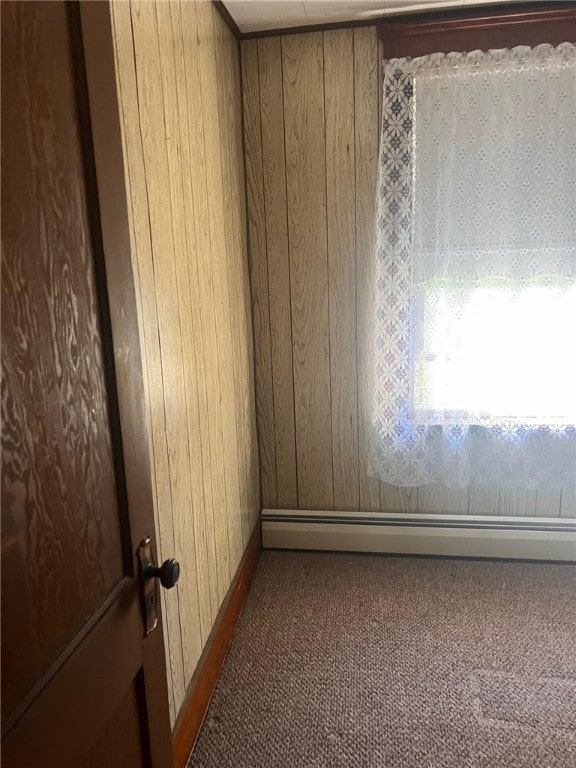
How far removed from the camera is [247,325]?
253cm

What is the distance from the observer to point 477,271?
236 centimetres

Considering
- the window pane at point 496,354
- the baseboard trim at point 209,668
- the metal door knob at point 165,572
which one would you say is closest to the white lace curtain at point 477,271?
the window pane at point 496,354

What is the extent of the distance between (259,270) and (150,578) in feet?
5.98

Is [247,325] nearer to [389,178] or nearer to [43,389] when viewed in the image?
[389,178]

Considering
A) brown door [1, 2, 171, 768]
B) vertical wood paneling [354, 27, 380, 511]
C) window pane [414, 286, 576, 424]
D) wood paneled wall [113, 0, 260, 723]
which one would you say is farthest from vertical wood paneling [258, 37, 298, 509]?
brown door [1, 2, 171, 768]

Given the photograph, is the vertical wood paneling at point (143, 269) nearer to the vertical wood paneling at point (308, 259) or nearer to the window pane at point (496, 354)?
the vertical wood paneling at point (308, 259)

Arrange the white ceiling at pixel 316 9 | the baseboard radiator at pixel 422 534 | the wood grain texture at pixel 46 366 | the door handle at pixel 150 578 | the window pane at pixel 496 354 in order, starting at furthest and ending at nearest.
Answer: the baseboard radiator at pixel 422 534
the window pane at pixel 496 354
the white ceiling at pixel 316 9
the door handle at pixel 150 578
the wood grain texture at pixel 46 366

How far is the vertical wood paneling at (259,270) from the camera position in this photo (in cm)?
244

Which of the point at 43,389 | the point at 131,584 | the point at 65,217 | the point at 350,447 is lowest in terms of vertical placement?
the point at 350,447

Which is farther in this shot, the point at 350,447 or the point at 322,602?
the point at 350,447

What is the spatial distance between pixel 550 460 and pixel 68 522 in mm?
2234

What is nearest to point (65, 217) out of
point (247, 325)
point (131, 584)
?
point (131, 584)

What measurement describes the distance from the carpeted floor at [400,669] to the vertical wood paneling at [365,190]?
1.85ft

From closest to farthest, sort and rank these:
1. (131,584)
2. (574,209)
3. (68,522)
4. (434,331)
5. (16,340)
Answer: (16,340) < (68,522) < (131,584) < (574,209) < (434,331)
